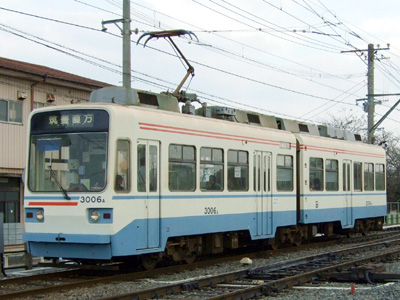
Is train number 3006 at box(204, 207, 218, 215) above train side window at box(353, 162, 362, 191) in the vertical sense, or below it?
below

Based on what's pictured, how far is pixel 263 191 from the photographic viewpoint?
16.3 metres

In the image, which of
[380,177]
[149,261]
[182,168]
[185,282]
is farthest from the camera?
[380,177]

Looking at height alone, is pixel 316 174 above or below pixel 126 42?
below

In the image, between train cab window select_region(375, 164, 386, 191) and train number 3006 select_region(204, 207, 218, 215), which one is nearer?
train number 3006 select_region(204, 207, 218, 215)

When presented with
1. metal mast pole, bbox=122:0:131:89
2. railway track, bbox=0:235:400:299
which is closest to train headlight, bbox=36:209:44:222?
railway track, bbox=0:235:400:299

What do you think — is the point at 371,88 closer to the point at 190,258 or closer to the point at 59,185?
the point at 190,258

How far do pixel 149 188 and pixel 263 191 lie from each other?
4444 mm

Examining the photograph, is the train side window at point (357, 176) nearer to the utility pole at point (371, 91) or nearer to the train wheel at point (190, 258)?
the train wheel at point (190, 258)

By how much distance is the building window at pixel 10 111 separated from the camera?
966 inches

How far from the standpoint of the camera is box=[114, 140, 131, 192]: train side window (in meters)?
12.0

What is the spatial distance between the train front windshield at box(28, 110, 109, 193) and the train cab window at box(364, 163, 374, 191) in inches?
474

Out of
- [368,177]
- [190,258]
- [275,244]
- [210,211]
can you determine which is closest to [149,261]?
[190,258]

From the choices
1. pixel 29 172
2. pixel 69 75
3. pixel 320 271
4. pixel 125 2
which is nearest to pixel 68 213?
pixel 29 172

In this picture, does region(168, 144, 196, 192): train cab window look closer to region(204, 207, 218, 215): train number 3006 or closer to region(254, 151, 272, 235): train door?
region(204, 207, 218, 215): train number 3006
